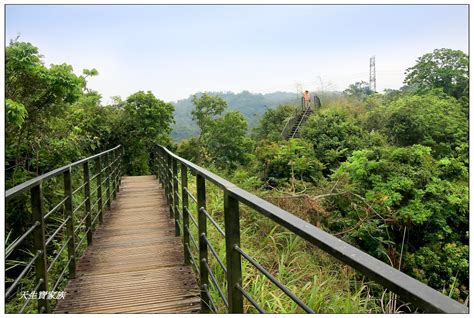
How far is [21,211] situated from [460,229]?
8.32 meters

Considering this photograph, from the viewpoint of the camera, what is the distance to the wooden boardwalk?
8.38 ft

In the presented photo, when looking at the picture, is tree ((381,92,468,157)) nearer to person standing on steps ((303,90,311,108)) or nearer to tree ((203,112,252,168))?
tree ((203,112,252,168))

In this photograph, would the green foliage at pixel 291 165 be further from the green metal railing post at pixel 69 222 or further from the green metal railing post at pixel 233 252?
the green metal railing post at pixel 233 252

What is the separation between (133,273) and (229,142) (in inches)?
507

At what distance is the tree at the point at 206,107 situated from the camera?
2072cm

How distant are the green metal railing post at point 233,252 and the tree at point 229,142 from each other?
13871 millimetres

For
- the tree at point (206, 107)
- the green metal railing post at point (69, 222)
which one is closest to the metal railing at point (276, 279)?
the green metal railing post at point (69, 222)

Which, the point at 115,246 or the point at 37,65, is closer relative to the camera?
the point at 115,246

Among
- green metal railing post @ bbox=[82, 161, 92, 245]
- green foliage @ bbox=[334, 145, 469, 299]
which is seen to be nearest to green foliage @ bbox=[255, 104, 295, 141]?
green foliage @ bbox=[334, 145, 469, 299]

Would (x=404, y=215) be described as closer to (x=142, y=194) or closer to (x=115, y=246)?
(x=142, y=194)

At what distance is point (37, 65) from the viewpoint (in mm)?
5734

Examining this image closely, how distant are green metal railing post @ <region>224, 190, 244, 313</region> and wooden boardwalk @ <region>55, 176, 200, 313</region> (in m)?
1.02

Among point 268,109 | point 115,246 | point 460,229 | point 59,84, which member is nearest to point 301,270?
point 115,246

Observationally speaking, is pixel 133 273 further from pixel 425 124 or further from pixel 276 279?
pixel 425 124
